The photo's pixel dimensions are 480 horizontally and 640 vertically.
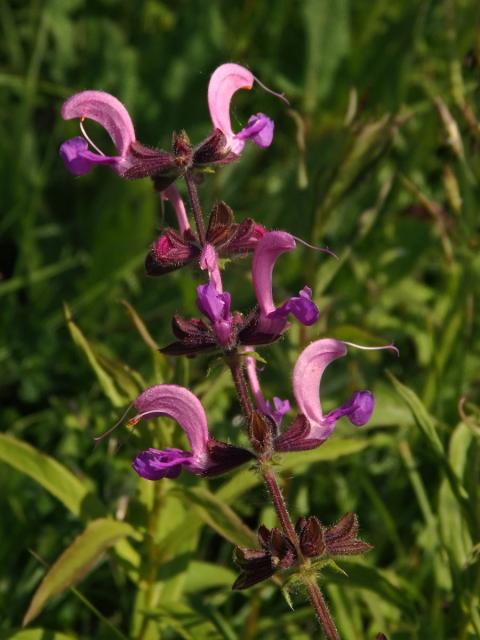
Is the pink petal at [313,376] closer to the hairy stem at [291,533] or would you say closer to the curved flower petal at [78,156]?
the hairy stem at [291,533]

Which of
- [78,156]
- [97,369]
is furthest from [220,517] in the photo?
[78,156]

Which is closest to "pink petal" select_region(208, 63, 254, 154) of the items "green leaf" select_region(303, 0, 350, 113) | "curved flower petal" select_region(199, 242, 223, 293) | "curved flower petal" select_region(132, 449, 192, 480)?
"curved flower petal" select_region(199, 242, 223, 293)

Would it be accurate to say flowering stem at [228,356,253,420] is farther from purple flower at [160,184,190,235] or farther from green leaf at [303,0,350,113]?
green leaf at [303,0,350,113]

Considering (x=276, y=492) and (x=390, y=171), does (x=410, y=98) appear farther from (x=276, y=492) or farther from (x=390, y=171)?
(x=276, y=492)

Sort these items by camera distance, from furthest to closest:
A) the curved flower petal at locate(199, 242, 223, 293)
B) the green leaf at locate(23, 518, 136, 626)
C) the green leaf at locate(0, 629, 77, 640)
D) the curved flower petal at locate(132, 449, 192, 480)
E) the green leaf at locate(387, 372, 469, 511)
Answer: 1. the green leaf at locate(387, 372, 469, 511)
2. the green leaf at locate(0, 629, 77, 640)
3. the green leaf at locate(23, 518, 136, 626)
4. the curved flower petal at locate(199, 242, 223, 293)
5. the curved flower petal at locate(132, 449, 192, 480)

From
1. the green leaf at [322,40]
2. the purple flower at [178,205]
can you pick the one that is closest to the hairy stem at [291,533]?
the purple flower at [178,205]
